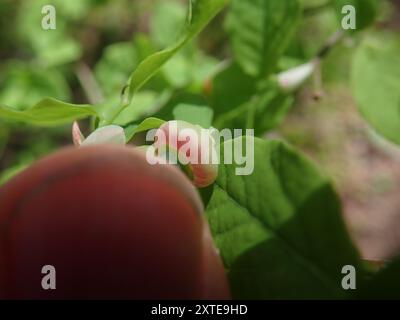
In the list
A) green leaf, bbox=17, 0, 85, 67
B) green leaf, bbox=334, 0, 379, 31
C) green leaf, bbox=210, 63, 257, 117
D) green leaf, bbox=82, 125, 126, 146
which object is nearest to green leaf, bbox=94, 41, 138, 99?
green leaf, bbox=17, 0, 85, 67

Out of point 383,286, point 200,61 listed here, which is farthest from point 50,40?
point 383,286

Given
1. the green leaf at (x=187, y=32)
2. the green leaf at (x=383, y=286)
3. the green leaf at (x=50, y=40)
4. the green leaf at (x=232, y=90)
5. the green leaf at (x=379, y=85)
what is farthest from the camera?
the green leaf at (x=50, y=40)

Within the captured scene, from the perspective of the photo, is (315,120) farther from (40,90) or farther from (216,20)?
(40,90)

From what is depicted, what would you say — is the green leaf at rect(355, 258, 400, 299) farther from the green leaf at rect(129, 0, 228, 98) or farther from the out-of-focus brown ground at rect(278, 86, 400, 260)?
the out-of-focus brown ground at rect(278, 86, 400, 260)

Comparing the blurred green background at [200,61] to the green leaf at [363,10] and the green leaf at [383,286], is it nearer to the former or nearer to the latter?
the green leaf at [363,10]

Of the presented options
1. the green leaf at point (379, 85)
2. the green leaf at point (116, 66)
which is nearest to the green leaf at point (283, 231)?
the green leaf at point (379, 85)
